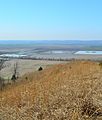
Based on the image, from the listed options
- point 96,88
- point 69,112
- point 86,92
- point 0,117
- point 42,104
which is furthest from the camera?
point 96,88

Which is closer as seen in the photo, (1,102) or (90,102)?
(90,102)

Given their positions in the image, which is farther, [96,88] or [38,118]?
[96,88]

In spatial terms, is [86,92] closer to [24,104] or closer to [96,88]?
[96,88]

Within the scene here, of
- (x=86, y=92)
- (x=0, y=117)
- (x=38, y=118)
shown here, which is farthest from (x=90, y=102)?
(x=0, y=117)

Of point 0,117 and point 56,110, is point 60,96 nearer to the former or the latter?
point 56,110

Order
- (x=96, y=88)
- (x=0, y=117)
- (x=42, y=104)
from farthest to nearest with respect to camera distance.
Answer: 1. (x=96, y=88)
2. (x=42, y=104)
3. (x=0, y=117)

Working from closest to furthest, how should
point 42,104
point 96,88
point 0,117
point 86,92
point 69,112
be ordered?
point 69,112 → point 0,117 → point 42,104 → point 86,92 → point 96,88

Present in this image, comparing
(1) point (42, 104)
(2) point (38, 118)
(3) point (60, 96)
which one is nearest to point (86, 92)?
(3) point (60, 96)

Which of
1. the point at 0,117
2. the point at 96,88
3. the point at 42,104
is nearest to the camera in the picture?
the point at 0,117

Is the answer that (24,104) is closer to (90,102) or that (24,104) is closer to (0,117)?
(0,117)
